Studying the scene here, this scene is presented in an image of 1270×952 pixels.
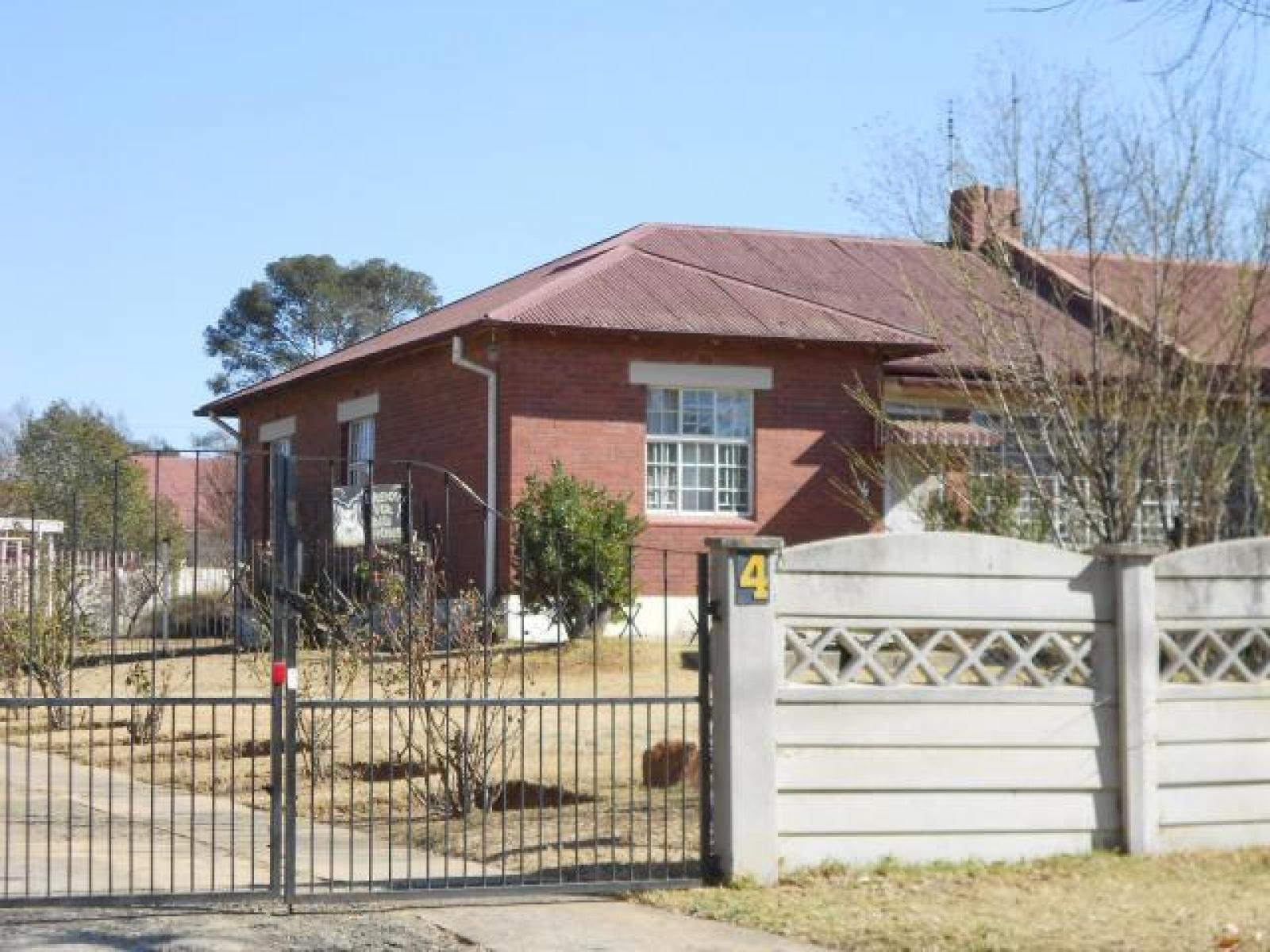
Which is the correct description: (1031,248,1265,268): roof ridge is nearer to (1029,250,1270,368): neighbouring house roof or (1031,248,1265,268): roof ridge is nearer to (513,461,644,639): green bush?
(1029,250,1270,368): neighbouring house roof

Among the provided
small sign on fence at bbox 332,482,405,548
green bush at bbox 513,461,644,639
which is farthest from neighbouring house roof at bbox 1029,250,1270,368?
green bush at bbox 513,461,644,639

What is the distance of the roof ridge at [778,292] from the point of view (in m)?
24.7

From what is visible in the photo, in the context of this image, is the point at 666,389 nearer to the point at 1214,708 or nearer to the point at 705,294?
the point at 705,294

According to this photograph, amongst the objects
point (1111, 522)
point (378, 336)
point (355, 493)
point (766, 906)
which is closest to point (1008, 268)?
point (1111, 522)

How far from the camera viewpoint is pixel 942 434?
18.4 metres

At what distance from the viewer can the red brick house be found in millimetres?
23266

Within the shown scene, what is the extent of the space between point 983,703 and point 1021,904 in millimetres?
1281

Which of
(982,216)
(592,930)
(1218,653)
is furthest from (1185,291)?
(592,930)

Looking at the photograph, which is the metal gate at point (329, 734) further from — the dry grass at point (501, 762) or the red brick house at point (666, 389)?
the red brick house at point (666, 389)

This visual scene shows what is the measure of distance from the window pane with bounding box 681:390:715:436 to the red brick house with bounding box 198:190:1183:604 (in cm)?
2

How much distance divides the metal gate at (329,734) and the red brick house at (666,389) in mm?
4083

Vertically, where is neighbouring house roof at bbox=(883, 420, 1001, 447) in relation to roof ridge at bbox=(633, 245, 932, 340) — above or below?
below

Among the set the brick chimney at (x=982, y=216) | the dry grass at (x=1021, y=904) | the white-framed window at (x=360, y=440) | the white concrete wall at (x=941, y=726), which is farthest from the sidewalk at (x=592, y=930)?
the white-framed window at (x=360, y=440)

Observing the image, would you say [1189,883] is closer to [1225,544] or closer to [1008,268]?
[1225,544]
